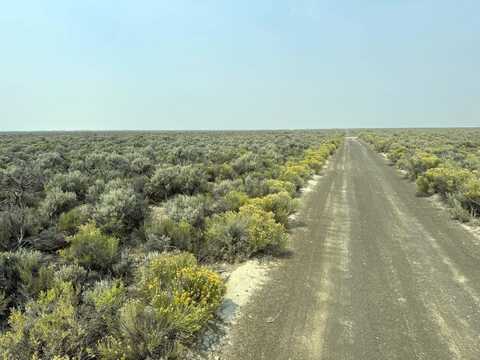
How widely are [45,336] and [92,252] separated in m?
2.55

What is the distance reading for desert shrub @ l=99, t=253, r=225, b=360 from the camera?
3535mm

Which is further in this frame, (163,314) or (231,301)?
(231,301)

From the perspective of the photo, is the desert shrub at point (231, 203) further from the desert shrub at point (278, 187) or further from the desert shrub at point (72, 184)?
the desert shrub at point (72, 184)

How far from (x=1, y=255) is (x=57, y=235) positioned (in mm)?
1832

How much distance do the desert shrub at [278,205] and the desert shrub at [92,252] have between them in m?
4.28

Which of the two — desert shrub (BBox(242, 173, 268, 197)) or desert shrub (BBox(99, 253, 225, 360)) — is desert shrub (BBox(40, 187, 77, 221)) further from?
desert shrub (BBox(242, 173, 268, 197))

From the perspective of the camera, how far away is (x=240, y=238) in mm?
6969

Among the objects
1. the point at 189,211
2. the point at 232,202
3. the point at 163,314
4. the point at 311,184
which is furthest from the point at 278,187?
the point at 163,314

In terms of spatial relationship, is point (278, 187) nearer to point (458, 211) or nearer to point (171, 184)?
point (171, 184)

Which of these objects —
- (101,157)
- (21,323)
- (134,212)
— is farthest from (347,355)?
(101,157)

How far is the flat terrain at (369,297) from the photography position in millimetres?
3938

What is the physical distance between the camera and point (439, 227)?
29.5 feet

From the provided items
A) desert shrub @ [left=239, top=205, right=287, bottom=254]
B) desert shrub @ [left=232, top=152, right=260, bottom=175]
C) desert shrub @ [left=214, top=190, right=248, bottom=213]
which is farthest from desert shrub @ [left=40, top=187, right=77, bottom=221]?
desert shrub @ [left=232, top=152, right=260, bottom=175]

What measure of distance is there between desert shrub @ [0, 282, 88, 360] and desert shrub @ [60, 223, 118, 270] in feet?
6.04
